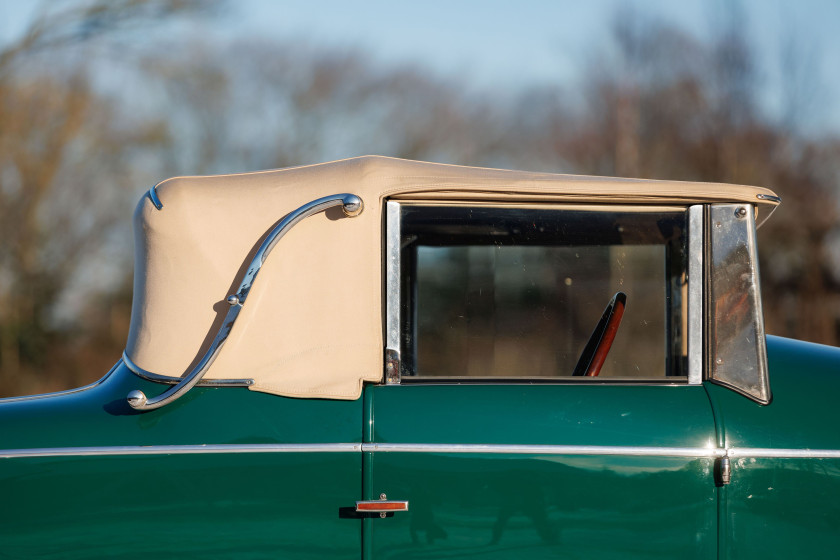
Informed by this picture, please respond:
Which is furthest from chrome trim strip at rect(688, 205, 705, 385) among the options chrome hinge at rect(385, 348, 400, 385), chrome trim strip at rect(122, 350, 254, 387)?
chrome trim strip at rect(122, 350, 254, 387)

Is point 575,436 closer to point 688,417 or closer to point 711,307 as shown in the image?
point 688,417

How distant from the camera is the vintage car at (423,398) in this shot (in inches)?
89.4

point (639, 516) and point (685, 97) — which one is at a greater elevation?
point (685, 97)

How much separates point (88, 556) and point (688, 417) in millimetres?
1814

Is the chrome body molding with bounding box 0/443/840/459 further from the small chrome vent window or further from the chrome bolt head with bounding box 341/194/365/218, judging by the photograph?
the chrome bolt head with bounding box 341/194/365/218

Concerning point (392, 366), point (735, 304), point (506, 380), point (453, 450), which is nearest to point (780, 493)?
point (735, 304)

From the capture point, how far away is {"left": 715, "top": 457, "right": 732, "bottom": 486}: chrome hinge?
2275mm

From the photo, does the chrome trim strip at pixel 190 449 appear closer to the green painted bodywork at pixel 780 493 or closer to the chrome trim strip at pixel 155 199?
the chrome trim strip at pixel 155 199

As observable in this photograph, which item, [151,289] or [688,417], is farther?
[151,289]

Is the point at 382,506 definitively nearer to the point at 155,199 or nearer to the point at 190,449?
the point at 190,449

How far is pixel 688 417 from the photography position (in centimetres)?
235

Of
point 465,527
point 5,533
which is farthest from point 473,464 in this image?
point 5,533

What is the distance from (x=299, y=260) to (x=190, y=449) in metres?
0.66

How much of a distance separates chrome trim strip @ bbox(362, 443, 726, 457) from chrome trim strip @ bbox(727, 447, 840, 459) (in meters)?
0.05
